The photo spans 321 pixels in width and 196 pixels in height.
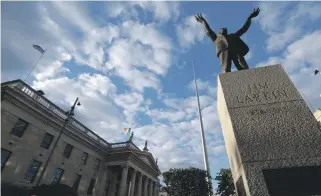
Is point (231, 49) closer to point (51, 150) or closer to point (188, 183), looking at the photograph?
point (51, 150)

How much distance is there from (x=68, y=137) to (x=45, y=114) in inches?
196

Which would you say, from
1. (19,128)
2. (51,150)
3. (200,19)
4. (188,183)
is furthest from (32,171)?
(200,19)

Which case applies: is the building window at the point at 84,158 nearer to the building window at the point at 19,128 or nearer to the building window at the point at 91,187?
the building window at the point at 91,187

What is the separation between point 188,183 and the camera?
26906 mm

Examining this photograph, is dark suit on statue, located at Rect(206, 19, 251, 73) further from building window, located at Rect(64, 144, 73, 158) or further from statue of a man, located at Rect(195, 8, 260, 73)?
building window, located at Rect(64, 144, 73, 158)

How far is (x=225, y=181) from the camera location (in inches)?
674

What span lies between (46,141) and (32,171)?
3.40 metres

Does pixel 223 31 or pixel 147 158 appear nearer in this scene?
pixel 223 31

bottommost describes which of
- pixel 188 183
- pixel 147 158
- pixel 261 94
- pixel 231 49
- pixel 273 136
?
pixel 273 136

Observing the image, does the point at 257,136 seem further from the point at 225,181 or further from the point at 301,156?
the point at 225,181

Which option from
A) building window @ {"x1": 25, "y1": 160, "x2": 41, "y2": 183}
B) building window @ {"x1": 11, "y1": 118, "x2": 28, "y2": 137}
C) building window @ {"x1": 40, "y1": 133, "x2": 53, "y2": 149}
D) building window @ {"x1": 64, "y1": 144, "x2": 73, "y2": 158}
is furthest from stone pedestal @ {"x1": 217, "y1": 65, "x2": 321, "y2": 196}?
building window @ {"x1": 64, "y1": 144, "x2": 73, "y2": 158}

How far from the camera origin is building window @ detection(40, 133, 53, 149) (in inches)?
844

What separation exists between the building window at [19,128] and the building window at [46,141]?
8.88ft

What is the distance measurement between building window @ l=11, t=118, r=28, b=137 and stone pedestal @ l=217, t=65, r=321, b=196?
21661 mm
